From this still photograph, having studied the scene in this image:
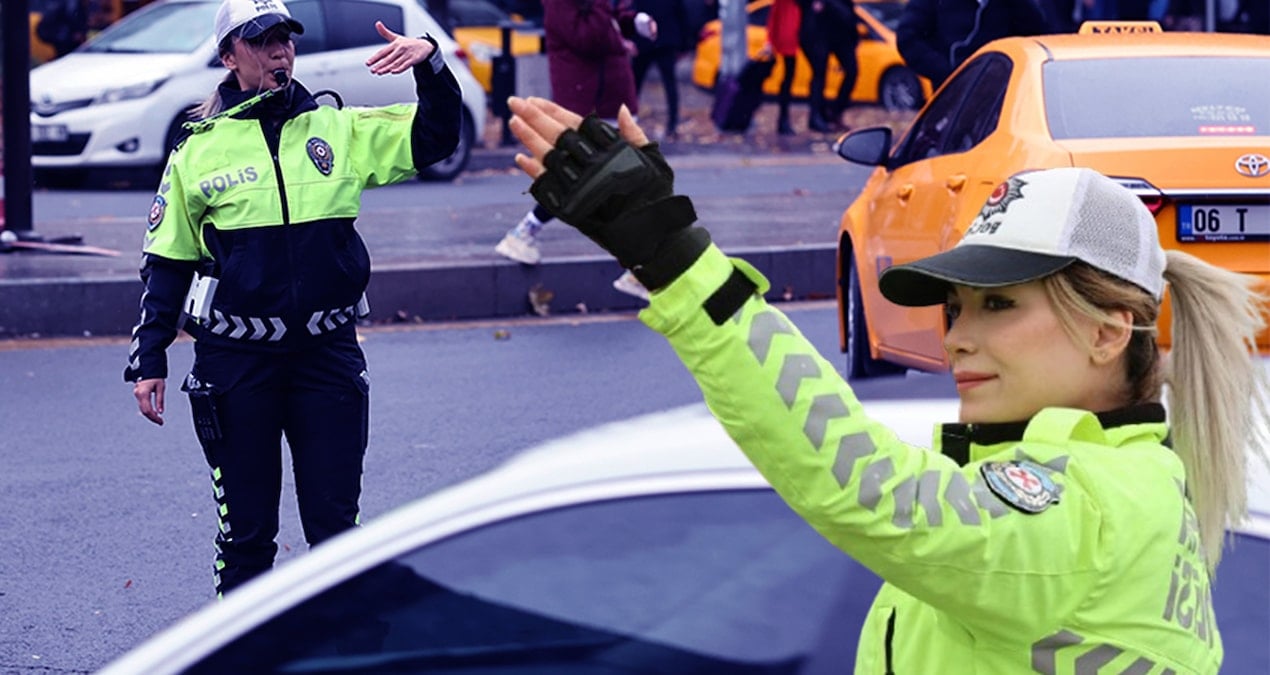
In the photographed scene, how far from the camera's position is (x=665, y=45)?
20219 millimetres

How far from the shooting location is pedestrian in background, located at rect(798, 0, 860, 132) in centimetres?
2119

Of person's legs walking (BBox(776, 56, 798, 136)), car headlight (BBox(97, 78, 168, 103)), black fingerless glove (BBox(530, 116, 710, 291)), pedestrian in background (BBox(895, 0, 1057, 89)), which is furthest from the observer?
person's legs walking (BBox(776, 56, 798, 136))

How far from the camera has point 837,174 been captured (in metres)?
17.8

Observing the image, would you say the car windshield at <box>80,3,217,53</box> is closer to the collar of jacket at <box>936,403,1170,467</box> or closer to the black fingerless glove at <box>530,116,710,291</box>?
the collar of jacket at <box>936,403,1170,467</box>

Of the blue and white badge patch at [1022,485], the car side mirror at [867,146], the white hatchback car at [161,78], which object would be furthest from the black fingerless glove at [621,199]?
the white hatchback car at [161,78]

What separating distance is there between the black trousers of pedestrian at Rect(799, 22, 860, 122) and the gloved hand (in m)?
19.6

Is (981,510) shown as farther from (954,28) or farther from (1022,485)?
(954,28)

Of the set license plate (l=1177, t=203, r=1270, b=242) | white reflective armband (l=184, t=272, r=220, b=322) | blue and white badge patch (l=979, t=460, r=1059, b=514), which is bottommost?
license plate (l=1177, t=203, r=1270, b=242)

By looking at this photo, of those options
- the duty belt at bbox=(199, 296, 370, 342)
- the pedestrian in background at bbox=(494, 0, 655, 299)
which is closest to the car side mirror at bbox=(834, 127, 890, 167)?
the pedestrian in background at bbox=(494, 0, 655, 299)

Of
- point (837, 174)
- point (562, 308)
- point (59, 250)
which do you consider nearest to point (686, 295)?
point (562, 308)

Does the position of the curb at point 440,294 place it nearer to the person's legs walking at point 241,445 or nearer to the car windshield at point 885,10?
the person's legs walking at point 241,445

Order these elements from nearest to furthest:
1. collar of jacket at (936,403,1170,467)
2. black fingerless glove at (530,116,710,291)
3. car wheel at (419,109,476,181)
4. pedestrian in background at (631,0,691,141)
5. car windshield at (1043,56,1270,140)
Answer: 1. black fingerless glove at (530,116,710,291)
2. collar of jacket at (936,403,1170,467)
3. car windshield at (1043,56,1270,140)
4. car wheel at (419,109,476,181)
5. pedestrian in background at (631,0,691,141)

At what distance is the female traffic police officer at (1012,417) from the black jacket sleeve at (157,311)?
285cm

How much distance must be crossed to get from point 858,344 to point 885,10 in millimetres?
17975
